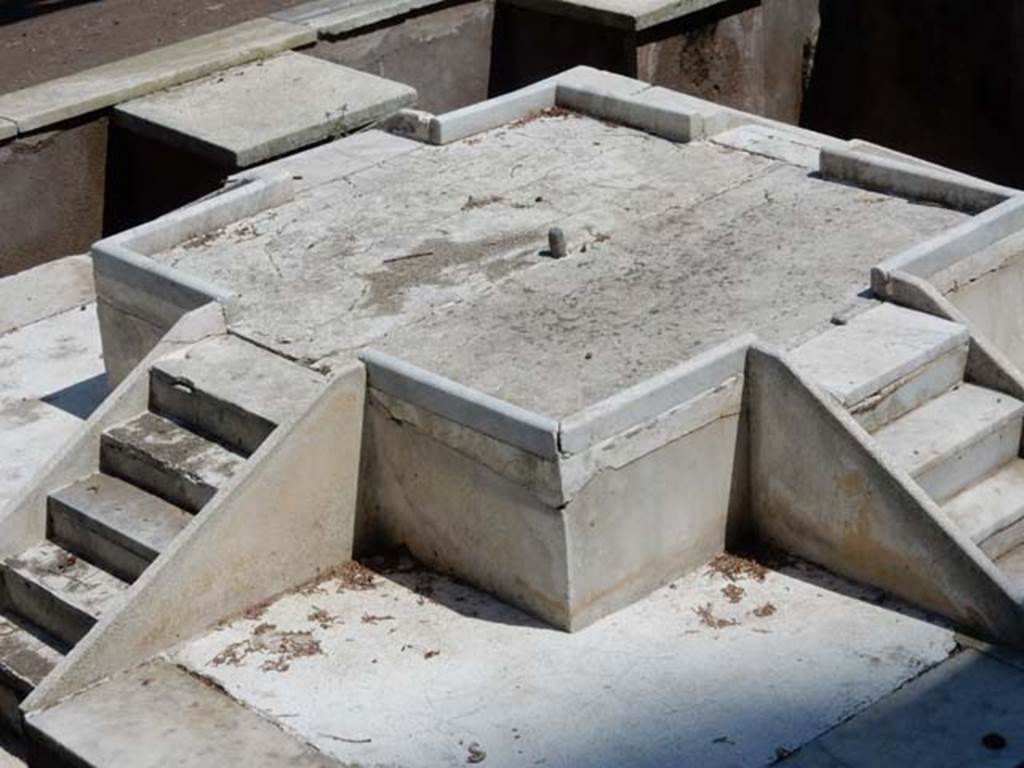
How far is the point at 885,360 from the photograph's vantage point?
30.3 ft

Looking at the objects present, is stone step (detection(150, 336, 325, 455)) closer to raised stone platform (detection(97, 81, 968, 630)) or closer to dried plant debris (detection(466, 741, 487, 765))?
raised stone platform (detection(97, 81, 968, 630))

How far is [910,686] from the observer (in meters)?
8.58

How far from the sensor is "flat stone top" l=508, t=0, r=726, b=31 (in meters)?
13.6

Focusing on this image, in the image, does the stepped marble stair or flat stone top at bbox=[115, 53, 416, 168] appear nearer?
the stepped marble stair

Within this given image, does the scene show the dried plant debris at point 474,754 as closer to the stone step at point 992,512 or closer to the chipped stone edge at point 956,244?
the stone step at point 992,512

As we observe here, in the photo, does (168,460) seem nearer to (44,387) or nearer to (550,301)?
(550,301)

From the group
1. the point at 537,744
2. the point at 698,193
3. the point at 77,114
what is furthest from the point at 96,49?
the point at 537,744

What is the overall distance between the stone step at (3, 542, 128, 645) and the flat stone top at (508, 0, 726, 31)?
17.5 ft

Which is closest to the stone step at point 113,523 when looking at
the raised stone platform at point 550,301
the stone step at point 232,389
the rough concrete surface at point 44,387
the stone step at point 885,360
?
the stone step at point 232,389

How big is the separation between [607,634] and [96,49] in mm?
6537

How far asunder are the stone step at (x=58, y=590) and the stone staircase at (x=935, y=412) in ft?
9.07

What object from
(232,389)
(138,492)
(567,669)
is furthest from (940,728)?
(138,492)

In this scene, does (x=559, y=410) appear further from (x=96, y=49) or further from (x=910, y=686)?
(x=96, y=49)

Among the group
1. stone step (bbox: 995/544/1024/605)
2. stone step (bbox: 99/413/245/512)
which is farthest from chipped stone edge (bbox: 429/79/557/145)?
stone step (bbox: 995/544/1024/605)
